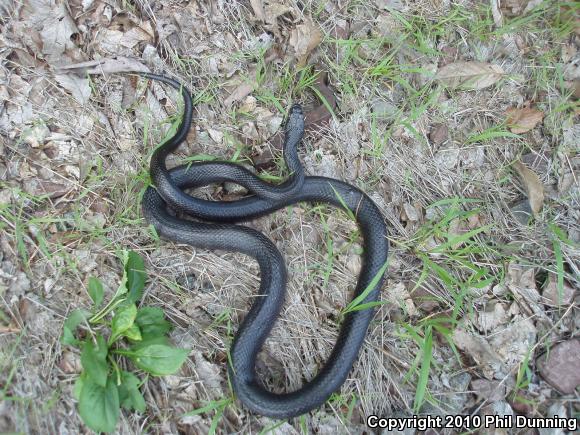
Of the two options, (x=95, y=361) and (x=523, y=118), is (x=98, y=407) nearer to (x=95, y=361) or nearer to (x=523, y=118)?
(x=95, y=361)

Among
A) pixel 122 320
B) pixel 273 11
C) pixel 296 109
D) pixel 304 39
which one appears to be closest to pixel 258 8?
pixel 273 11

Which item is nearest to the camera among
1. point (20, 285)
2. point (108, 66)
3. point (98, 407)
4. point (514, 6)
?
point (98, 407)

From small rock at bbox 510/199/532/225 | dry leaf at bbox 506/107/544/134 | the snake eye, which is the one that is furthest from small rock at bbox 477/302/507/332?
the snake eye

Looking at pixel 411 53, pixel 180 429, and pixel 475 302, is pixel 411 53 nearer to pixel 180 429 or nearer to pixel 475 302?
pixel 475 302

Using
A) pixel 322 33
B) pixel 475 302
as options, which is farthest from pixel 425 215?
pixel 322 33

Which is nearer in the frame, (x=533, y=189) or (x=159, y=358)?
(x=159, y=358)

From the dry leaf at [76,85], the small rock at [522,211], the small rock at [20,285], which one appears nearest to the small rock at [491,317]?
the small rock at [522,211]
